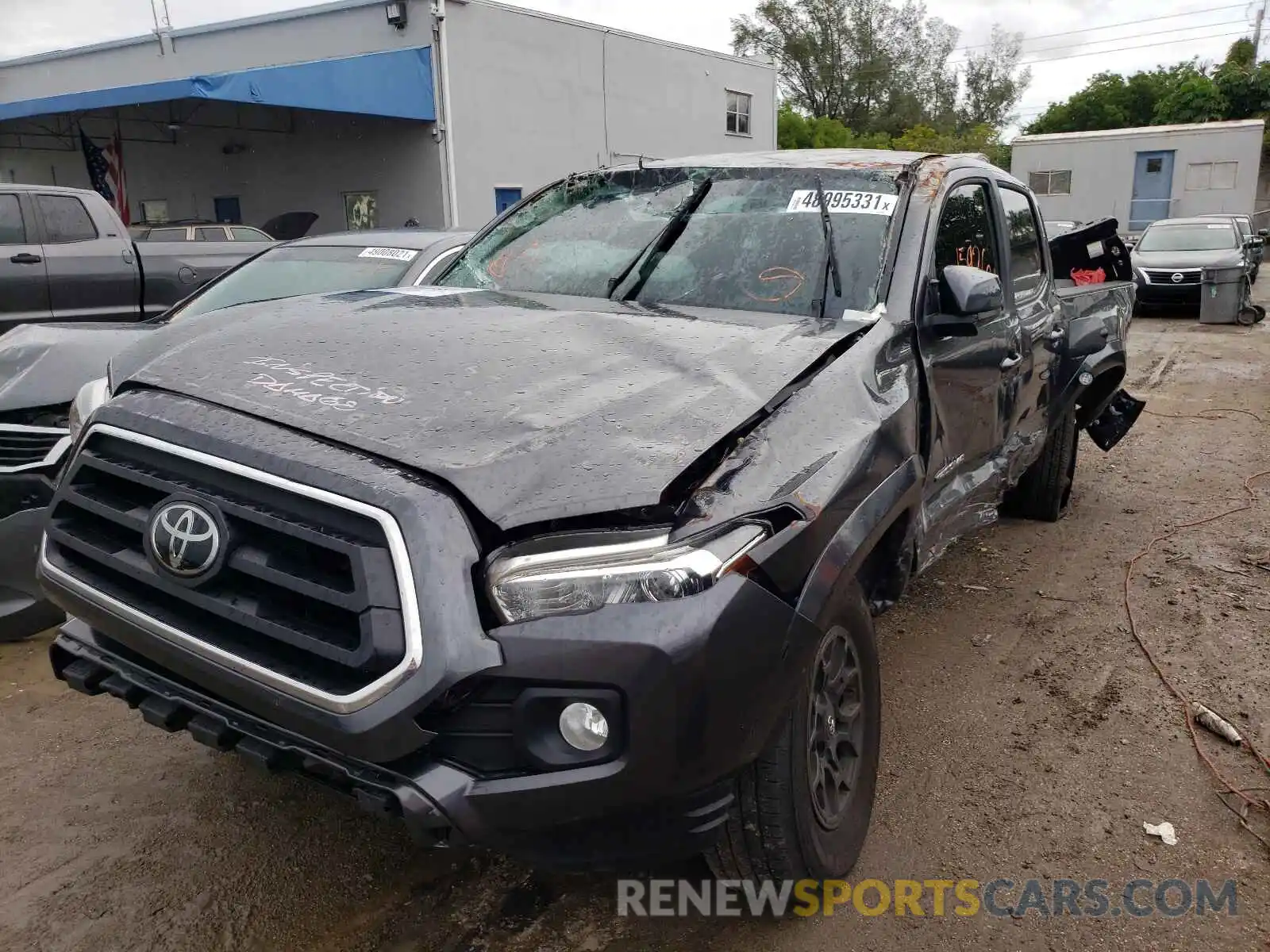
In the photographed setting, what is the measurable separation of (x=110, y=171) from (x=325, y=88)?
9.91 meters

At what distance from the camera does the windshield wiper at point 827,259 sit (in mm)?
3018

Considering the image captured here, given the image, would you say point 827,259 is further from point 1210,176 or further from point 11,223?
point 1210,176

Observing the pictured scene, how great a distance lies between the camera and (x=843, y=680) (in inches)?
100

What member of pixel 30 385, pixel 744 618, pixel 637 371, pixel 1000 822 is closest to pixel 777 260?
pixel 637 371

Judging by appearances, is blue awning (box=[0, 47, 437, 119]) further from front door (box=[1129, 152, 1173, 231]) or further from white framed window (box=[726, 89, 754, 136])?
front door (box=[1129, 152, 1173, 231])

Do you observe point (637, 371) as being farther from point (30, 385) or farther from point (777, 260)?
point (30, 385)

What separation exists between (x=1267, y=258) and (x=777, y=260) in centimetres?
3603

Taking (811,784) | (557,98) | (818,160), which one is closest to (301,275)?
(818,160)

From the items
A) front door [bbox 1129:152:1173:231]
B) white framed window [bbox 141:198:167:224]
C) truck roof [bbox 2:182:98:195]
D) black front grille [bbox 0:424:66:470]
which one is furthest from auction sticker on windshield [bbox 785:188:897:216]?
front door [bbox 1129:152:1173:231]

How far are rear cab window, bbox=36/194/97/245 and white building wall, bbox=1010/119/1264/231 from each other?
85.5 ft

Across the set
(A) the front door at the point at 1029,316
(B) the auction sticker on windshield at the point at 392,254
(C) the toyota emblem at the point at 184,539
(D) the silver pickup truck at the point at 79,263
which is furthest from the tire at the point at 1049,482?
(D) the silver pickup truck at the point at 79,263

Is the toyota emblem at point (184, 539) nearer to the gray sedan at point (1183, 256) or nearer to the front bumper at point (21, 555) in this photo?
the front bumper at point (21, 555)

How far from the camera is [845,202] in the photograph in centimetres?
325

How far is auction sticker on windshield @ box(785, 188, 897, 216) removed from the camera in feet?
10.5
